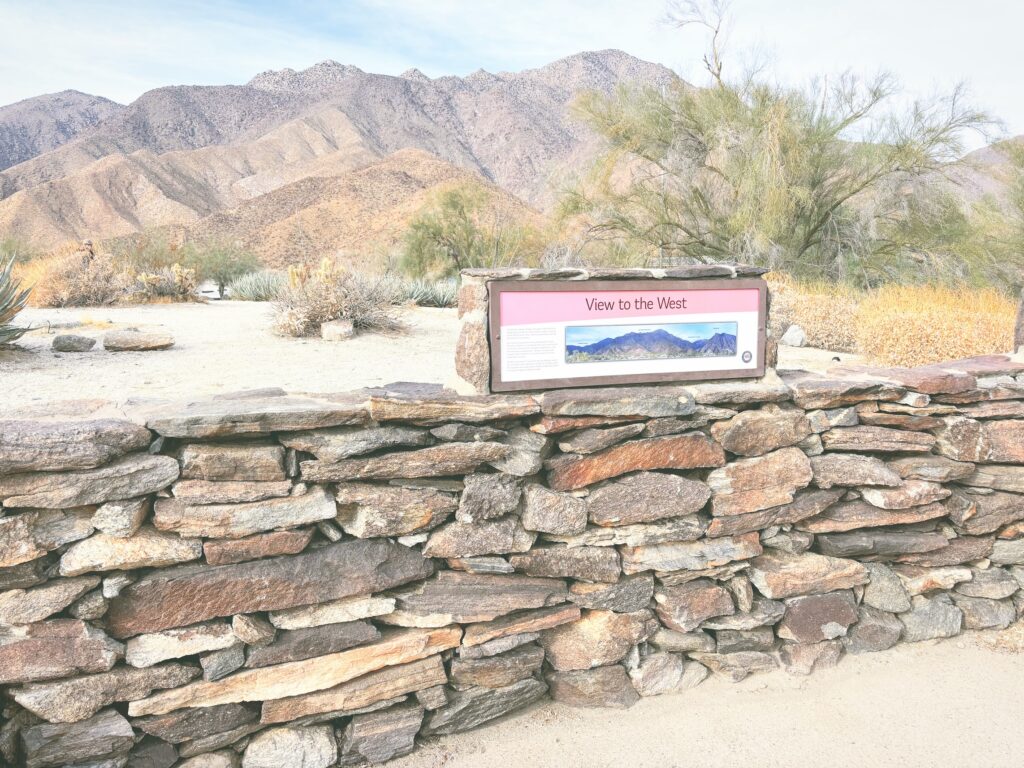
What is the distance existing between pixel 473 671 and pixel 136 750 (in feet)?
4.18

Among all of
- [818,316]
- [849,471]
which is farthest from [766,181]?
[849,471]

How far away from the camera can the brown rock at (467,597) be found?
2.88 metres

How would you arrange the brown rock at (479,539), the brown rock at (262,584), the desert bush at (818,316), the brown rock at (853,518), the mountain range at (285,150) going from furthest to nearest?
the mountain range at (285,150) → the desert bush at (818,316) → the brown rock at (853,518) → the brown rock at (479,539) → the brown rock at (262,584)

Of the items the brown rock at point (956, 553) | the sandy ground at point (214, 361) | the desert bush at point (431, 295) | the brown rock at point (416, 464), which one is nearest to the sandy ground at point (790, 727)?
the brown rock at point (956, 553)

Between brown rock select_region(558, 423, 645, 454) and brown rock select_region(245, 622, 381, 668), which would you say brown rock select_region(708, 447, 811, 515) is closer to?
brown rock select_region(558, 423, 645, 454)

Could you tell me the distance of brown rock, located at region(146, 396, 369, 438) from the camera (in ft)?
8.21

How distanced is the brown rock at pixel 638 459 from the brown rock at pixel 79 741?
5.97ft

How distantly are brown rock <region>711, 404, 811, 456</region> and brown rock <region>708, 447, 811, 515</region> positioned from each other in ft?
0.15

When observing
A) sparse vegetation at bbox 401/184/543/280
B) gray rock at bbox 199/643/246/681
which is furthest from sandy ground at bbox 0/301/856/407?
sparse vegetation at bbox 401/184/543/280

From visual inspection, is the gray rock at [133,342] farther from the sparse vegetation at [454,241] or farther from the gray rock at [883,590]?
the sparse vegetation at [454,241]

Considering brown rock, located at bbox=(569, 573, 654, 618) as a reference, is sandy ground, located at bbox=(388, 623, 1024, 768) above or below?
below

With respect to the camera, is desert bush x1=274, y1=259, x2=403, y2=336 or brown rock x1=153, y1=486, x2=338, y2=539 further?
desert bush x1=274, y1=259, x2=403, y2=336

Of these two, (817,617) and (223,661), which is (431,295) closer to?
(817,617)

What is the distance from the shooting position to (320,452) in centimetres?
266
